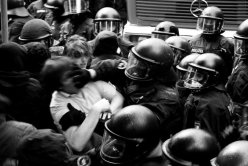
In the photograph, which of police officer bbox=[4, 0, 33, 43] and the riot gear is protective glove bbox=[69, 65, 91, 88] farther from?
the riot gear

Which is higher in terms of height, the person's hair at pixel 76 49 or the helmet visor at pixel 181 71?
the person's hair at pixel 76 49

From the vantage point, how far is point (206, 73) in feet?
14.8

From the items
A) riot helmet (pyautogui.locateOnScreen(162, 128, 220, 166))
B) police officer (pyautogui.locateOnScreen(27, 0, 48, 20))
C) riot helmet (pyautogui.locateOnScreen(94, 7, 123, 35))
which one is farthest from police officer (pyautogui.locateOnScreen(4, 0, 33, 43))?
riot helmet (pyautogui.locateOnScreen(162, 128, 220, 166))

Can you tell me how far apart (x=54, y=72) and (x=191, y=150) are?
48.2 inches

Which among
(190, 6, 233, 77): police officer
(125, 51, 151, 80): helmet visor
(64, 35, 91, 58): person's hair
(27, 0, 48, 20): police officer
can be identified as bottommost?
(27, 0, 48, 20): police officer

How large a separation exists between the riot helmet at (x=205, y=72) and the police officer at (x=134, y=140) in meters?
1.36

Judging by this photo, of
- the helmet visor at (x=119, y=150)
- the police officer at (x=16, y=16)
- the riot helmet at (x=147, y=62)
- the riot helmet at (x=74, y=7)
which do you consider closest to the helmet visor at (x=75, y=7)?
the riot helmet at (x=74, y=7)

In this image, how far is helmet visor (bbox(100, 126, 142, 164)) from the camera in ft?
10.3

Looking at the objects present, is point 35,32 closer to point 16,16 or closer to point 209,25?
point 16,16

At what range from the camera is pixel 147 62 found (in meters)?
4.18

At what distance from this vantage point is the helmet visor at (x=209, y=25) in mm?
6551

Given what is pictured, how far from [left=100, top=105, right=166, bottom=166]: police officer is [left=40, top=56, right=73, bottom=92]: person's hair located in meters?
0.62

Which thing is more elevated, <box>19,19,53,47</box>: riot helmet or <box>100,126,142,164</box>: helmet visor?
<box>19,19,53,47</box>: riot helmet

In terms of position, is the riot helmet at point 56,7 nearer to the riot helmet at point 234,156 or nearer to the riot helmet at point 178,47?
the riot helmet at point 178,47
